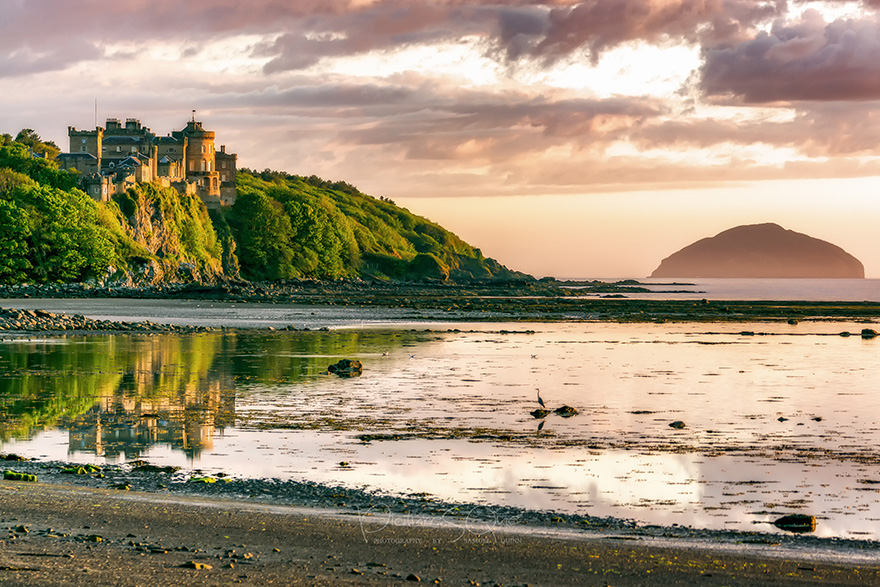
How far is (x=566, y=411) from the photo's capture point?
72.4ft

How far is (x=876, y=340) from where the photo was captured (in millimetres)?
52938

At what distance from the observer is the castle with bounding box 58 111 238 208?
15150cm

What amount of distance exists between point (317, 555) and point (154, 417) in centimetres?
1112

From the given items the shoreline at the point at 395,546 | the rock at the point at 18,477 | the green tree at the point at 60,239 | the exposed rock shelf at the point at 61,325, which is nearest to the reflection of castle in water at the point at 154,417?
the rock at the point at 18,477

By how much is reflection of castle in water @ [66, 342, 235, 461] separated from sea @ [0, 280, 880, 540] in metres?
0.08

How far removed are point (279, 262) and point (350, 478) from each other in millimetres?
162523

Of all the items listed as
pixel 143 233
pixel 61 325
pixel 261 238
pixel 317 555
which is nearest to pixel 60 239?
pixel 143 233

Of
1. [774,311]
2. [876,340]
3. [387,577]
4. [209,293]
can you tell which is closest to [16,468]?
[387,577]

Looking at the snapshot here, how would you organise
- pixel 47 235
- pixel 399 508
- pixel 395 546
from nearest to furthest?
pixel 395 546 → pixel 399 508 → pixel 47 235

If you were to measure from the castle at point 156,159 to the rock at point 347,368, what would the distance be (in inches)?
4727

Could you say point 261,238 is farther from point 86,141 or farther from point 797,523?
point 797,523

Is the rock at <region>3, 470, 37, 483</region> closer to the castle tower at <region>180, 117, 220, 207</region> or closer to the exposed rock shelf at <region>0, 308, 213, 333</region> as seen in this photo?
the exposed rock shelf at <region>0, 308, 213, 333</region>

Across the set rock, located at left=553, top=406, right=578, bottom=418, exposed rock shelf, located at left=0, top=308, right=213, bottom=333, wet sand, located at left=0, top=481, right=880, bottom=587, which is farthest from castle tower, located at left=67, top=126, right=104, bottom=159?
wet sand, located at left=0, top=481, right=880, bottom=587

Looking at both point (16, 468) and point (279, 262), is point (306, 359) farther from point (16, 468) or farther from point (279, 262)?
point (279, 262)
